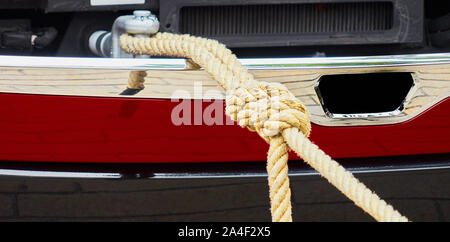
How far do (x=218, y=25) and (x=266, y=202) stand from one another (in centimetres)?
56

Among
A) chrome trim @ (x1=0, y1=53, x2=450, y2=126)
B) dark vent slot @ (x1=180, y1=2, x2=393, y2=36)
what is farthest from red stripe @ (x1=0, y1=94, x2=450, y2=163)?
dark vent slot @ (x1=180, y1=2, x2=393, y2=36)

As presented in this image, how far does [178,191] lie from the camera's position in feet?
5.87

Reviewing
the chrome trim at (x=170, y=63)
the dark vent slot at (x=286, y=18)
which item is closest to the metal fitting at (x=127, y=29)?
the chrome trim at (x=170, y=63)

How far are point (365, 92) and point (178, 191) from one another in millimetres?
525

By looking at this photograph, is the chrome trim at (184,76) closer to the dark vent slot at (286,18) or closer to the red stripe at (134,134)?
the red stripe at (134,134)

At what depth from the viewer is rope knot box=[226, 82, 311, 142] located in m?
1.44

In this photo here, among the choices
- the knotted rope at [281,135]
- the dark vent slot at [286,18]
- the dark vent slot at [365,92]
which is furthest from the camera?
the dark vent slot at [286,18]

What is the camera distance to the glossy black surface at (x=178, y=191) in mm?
1774

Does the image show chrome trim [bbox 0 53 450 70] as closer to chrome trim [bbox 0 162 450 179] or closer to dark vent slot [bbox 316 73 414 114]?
dark vent slot [bbox 316 73 414 114]

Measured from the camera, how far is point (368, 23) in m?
2.16

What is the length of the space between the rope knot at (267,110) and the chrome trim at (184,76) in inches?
8.9

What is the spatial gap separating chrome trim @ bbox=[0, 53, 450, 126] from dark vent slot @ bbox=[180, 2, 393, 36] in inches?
14.0

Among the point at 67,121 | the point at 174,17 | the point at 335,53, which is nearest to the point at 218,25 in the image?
the point at 174,17

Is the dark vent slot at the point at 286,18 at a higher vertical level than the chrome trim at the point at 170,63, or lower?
higher
